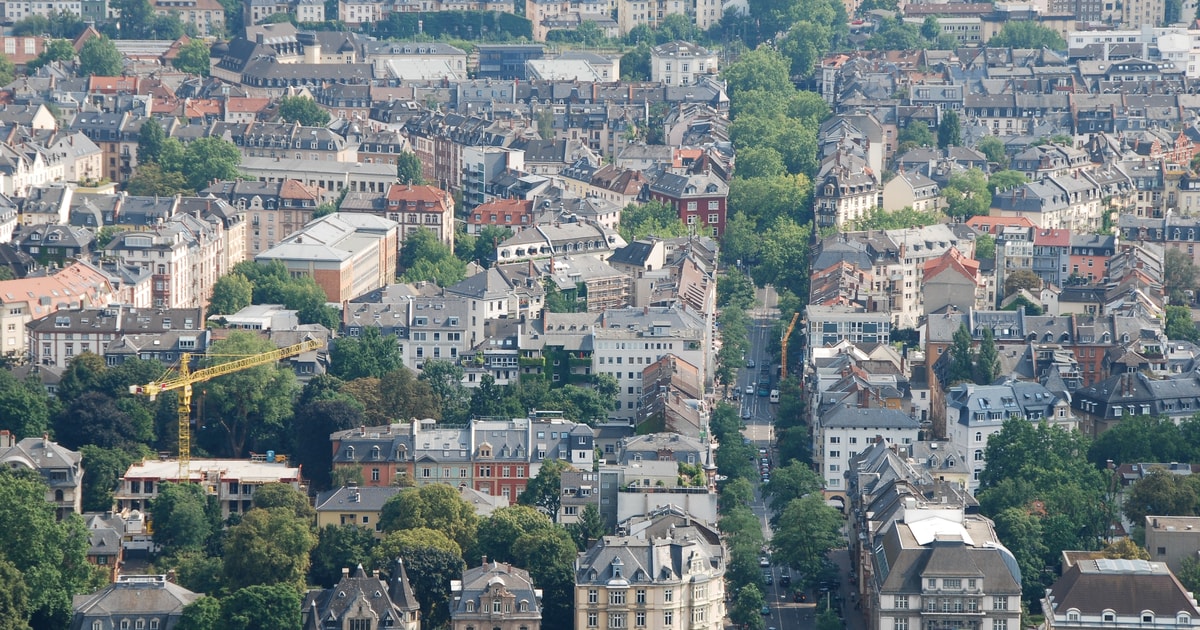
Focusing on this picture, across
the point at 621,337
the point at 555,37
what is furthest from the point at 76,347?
the point at 555,37

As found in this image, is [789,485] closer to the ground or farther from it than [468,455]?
closer to the ground

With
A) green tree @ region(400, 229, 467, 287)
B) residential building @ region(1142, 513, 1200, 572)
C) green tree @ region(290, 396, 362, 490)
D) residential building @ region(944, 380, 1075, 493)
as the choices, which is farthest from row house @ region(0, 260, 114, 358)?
residential building @ region(1142, 513, 1200, 572)

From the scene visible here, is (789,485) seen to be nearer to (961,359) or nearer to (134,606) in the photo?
(961,359)

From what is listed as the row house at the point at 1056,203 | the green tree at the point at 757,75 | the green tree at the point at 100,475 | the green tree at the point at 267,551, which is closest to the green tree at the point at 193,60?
the green tree at the point at 757,75

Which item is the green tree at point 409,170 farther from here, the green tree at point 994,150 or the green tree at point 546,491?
the green tree at point 546,491

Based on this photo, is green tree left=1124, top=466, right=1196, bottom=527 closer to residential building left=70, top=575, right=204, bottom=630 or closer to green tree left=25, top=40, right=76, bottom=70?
residential building left=70, top=575, right=204, bottom=630

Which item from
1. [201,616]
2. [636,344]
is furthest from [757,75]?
[201,616]
